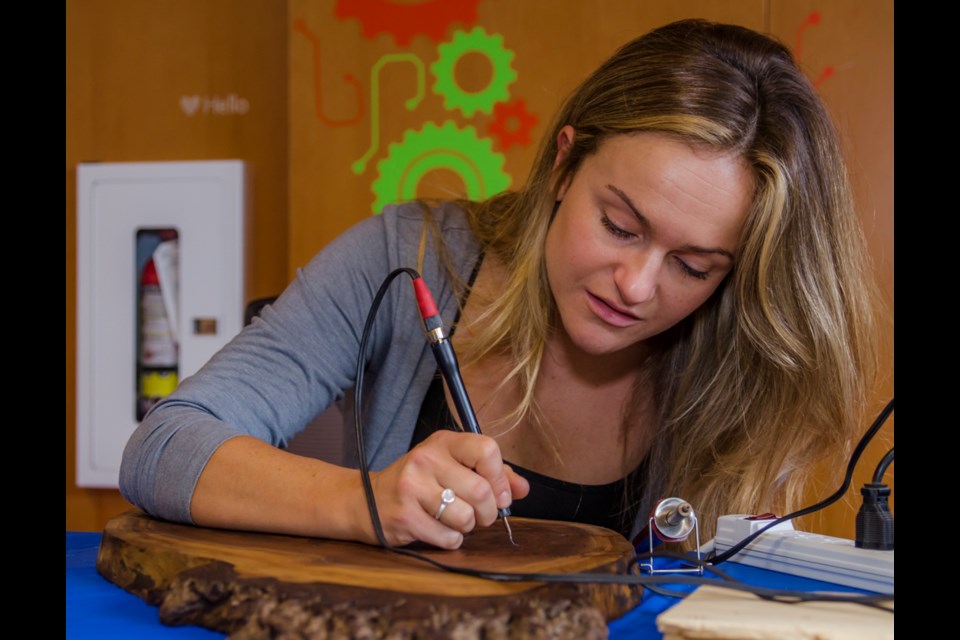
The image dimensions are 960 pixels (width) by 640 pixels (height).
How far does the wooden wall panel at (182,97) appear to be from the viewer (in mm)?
2768

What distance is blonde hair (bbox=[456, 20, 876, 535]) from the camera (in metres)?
1.06

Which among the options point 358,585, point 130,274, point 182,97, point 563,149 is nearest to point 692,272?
point 563,149

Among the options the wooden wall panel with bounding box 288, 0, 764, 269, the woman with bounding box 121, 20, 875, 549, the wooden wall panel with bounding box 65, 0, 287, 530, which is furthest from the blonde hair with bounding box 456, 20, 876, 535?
the wooden wall panel with bounding box 65, 0, 287, 530

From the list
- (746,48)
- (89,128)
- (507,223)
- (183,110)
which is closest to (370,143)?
(183,110)

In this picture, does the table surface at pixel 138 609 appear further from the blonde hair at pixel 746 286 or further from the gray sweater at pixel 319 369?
the blonde hair at pixel 746 286

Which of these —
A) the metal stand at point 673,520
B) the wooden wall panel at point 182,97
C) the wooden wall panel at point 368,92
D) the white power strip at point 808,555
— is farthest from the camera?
the wooden wall panel at point 182,97

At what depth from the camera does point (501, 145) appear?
7.88 feet

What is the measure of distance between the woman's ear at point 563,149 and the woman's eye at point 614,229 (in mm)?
133

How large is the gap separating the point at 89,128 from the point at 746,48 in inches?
92.6

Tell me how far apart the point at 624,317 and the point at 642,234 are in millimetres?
105

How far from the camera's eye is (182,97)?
281 cm

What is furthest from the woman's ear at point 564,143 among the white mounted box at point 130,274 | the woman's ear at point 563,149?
the white mounted box at point 130,274

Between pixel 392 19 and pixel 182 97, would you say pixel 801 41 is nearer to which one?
pixel 392 19
